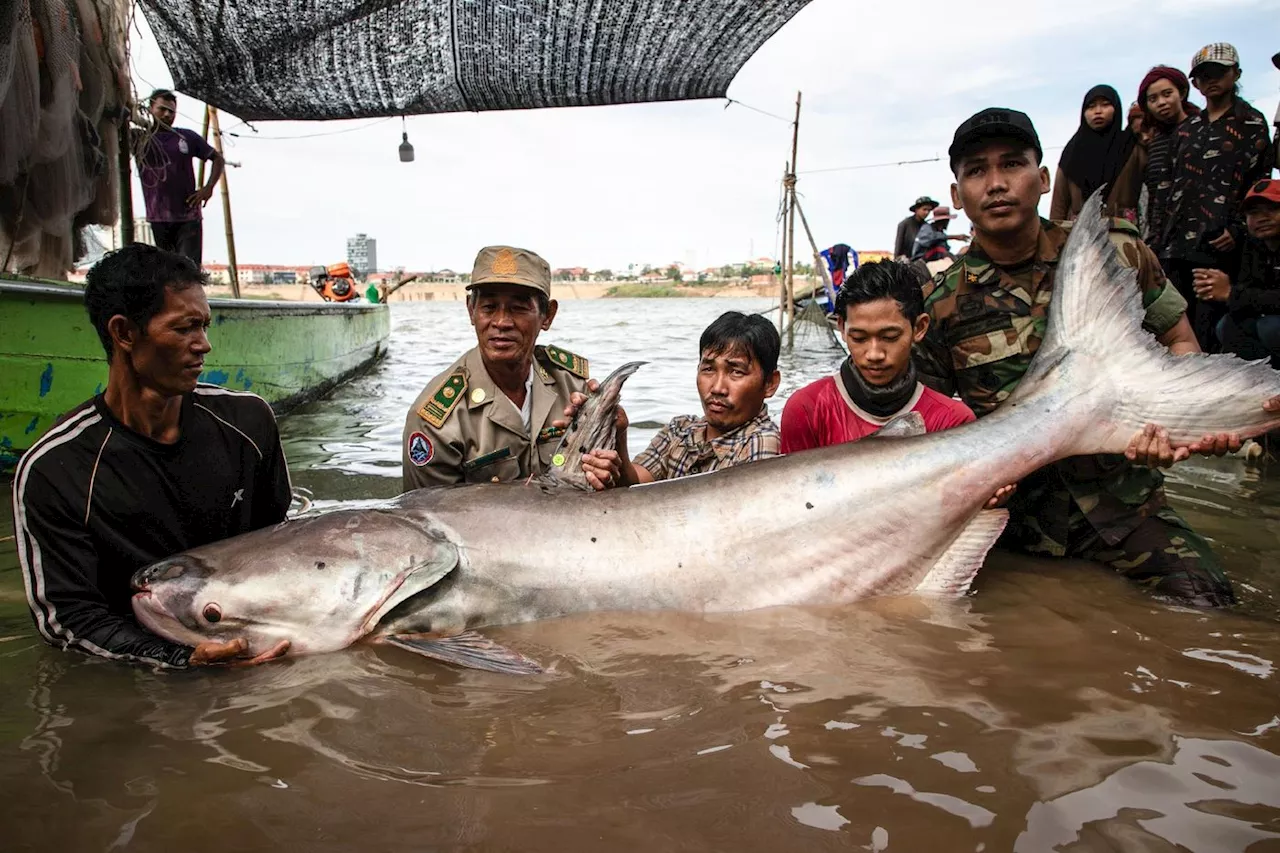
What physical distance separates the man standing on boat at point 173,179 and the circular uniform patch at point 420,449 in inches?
194

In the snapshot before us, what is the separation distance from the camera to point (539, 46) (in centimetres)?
651

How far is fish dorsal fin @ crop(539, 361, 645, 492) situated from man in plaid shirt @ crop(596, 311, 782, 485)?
0.29 m

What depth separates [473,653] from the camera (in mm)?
2527

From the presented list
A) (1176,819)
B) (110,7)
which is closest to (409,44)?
(110,7)

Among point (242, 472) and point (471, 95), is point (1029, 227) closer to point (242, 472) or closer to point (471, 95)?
point (242, 472)

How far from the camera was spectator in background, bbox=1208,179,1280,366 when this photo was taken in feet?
17.1

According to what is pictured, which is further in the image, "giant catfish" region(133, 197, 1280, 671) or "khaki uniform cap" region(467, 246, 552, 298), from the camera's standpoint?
"khaki uniform cap" region(467, 246, 552, 298)

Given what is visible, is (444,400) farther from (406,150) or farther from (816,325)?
(816,325)

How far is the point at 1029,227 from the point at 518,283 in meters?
2.20

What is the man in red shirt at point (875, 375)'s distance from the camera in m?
3.32

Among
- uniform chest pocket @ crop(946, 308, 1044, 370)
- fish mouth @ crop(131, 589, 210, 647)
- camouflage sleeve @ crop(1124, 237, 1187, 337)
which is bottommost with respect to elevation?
fish mouth @ crop(131, 589, 210, 647)

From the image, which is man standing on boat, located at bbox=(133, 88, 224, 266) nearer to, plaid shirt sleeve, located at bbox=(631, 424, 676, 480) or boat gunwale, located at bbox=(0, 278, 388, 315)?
boat gunwale, located at bbox=(0, 278, 388, 315)

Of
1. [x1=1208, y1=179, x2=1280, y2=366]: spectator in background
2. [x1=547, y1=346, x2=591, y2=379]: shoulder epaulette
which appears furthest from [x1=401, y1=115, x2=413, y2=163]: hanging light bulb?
[x1=1208, y1=179, x2=1280, y2=366]: spectator in background

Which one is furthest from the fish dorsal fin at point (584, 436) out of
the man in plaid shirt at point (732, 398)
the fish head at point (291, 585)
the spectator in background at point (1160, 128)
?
the spectator in background at point (1160, 128)
